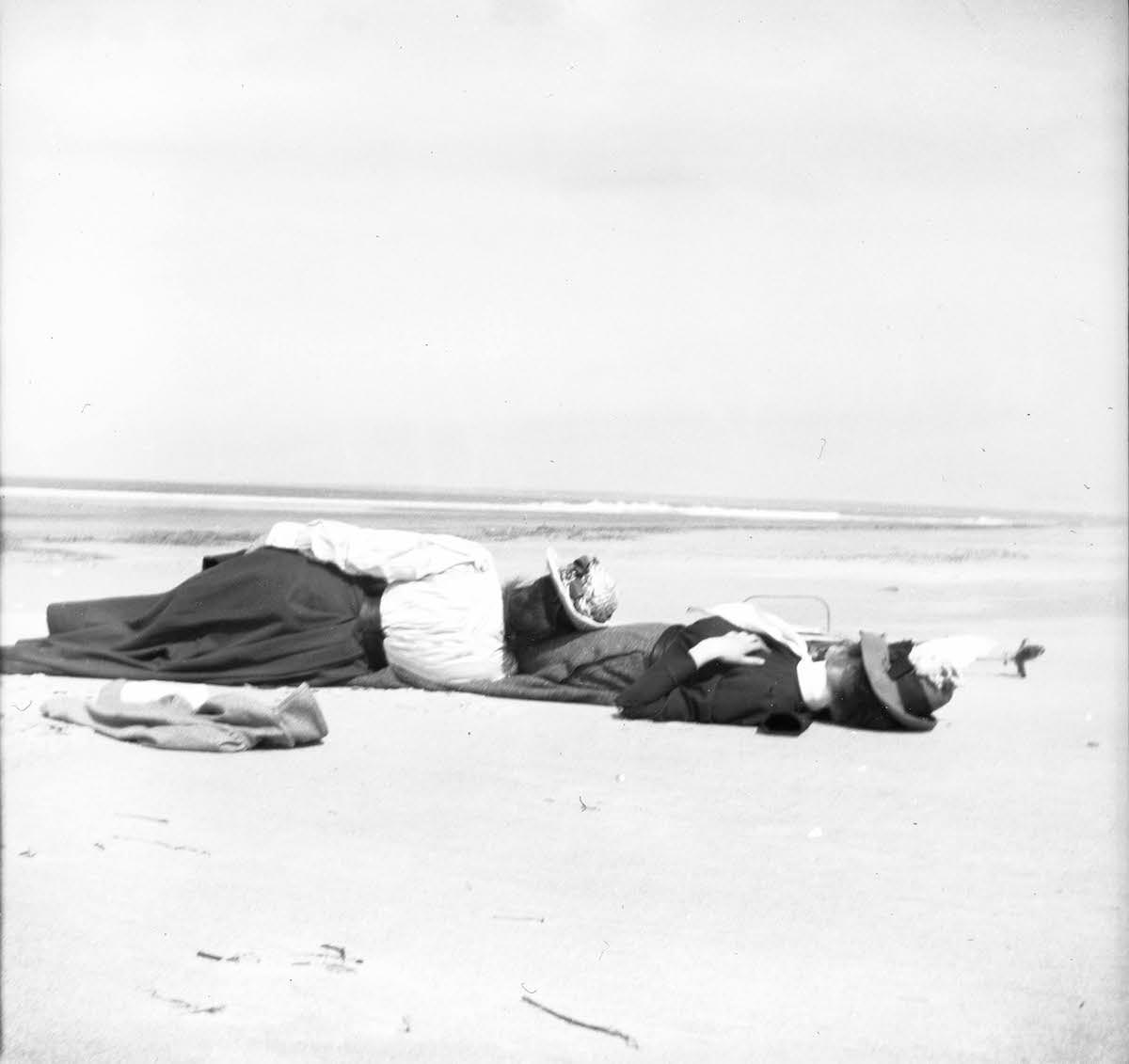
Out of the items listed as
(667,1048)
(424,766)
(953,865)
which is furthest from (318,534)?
(667,1048)

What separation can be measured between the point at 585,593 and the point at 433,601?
2.17 feet

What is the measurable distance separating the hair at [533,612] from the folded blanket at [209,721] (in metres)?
1.36

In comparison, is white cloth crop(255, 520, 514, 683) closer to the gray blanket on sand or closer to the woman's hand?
the gray blanket on sand

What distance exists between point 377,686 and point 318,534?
726mm

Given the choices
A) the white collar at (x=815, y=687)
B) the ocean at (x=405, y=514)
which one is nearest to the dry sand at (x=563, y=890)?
the white collar at (x=815, y=687)

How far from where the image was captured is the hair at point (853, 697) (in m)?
5.85

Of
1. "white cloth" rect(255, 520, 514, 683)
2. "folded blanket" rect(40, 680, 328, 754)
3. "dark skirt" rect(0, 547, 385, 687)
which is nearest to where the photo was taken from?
"folded blanket" rect(40, 680, 328, 754)

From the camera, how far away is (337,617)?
6.53 m

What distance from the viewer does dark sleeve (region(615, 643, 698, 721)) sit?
19.4 feet

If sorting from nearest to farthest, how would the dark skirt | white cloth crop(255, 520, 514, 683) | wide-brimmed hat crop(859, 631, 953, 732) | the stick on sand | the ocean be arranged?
the stick on sand, wide-brimmed hat crop(859, 631, 953, 732), white cloth crop(255, 520, 514, 683), the dark skirt, the ocean

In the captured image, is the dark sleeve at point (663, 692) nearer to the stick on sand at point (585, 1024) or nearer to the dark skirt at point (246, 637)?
the dark skirt at point (246, 637)

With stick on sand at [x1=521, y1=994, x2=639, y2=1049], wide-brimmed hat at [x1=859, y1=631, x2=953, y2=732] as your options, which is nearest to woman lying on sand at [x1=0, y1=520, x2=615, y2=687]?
wide-brimmed hat at [x1=859, y1=631, x2=953, y2=732]

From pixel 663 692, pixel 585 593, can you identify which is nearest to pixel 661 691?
pixel 663 692

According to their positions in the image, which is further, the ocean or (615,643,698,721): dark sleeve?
the ocean
